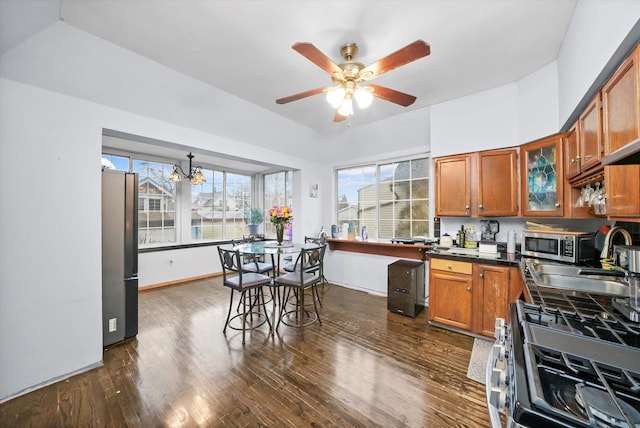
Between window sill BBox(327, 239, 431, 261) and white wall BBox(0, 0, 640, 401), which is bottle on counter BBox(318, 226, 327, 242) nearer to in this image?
window sill BBox(327, 239, 431, 261)

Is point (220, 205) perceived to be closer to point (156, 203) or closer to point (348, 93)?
point (156, 203)

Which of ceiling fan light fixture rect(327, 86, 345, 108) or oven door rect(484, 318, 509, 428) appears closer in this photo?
oven door rect(484, 318, 509, 428)

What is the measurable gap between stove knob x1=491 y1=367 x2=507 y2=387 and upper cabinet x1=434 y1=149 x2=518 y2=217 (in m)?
A: 2.29

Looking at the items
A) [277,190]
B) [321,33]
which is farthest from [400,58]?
[277,190]

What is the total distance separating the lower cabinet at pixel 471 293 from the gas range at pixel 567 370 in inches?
49.3

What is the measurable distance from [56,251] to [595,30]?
3.99 metres

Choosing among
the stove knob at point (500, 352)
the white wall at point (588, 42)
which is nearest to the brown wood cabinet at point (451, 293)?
the white wall at point (588, 42)

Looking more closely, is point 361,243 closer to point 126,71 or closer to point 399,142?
point 399,142

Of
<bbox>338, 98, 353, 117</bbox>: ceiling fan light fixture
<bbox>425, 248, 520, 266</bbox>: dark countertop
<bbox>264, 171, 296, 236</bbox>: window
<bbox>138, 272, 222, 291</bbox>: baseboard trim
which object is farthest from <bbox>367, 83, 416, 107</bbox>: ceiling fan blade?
<bbox>138, 272, 222, 291</bbox>: baseboard trim

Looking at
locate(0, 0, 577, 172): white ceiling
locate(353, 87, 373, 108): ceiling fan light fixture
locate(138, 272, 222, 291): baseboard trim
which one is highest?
locate(0, 0, 577, 172): white ceiling

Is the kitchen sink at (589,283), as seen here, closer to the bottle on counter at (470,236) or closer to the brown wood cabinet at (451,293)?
the brown wood cabinet at (451,293)

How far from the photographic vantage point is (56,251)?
78.5 inches

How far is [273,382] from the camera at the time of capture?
1.99 m

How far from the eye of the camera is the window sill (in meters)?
3.61
